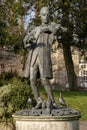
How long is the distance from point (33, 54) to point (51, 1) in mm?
16106

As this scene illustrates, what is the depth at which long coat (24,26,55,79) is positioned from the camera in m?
9.80

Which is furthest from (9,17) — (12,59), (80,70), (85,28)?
(80,70)

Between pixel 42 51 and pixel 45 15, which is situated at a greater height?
pixel 45 15

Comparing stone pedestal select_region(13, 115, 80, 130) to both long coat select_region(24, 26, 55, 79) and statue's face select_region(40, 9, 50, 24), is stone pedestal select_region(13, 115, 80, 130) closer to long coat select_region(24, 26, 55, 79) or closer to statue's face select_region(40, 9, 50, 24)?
long coat select_region(24, 26, 55, 79)

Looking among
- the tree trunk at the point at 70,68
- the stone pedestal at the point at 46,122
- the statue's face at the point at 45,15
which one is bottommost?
the stone pedestal at the point at 46,122

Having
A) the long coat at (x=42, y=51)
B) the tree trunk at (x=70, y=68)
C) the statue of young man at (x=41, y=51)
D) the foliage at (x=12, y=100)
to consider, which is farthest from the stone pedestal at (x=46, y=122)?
the tree trunk at (x=70, y=68)

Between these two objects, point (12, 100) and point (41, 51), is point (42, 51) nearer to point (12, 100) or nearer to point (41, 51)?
point (41, 51)

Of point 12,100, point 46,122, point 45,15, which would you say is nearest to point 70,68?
point 12,100

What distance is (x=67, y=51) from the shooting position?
30.4 metres

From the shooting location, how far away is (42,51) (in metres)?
9.78

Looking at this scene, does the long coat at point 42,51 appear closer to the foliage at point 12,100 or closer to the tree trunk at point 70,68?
the foliage at point 12,100

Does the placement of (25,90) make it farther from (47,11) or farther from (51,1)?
(51,1)

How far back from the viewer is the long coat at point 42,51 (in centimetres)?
980

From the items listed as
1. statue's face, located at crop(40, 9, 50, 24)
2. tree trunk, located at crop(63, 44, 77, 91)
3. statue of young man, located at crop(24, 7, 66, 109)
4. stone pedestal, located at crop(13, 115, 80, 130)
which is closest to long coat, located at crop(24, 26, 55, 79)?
statue of young man, located at crop(24, 7, 66, 109)
